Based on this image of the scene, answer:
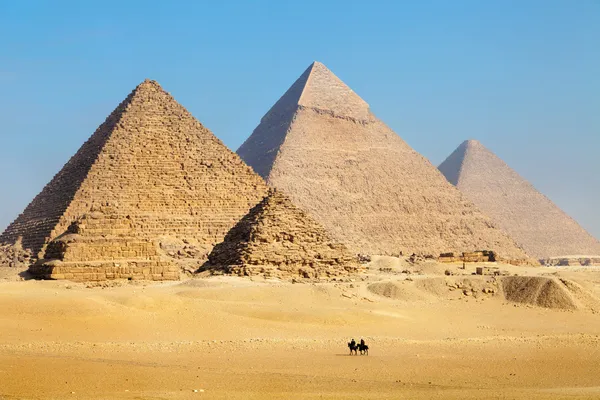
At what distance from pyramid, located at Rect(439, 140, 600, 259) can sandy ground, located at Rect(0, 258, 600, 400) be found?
278ft

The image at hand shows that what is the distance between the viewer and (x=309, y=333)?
22922 mm

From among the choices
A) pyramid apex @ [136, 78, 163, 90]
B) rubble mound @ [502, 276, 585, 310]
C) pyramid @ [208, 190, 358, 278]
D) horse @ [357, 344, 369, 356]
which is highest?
pyramid apex @ [136, 78, 163, 90]

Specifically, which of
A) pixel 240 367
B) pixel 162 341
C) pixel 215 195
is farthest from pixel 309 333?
pixel 215 195

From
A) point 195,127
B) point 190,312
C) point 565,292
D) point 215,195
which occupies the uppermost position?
point 195,127

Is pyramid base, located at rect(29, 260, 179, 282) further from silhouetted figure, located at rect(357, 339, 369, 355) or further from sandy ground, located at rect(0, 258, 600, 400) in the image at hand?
silhouetted figure, located at rect(357, 339, 369, 355)

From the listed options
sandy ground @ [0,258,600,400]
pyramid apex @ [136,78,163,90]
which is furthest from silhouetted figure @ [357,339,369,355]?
pyramid apex @ [136,78,163,90]

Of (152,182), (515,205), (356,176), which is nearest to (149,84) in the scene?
(152,182)

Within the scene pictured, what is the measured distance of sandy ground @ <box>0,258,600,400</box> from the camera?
48.4 feet

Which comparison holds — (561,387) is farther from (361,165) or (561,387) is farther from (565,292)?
→ (361,165)

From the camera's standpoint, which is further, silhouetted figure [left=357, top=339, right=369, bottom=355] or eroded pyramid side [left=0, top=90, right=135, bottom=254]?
eroded pyramid side [left=0, top=90, right=135, bottom=254]

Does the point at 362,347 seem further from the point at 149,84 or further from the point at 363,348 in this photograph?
the point at 149,84

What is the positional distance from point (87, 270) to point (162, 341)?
1010 centimetres

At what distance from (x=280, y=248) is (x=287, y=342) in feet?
47.3

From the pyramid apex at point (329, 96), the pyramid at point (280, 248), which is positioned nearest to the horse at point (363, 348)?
the pyramid at point (280, 248)
